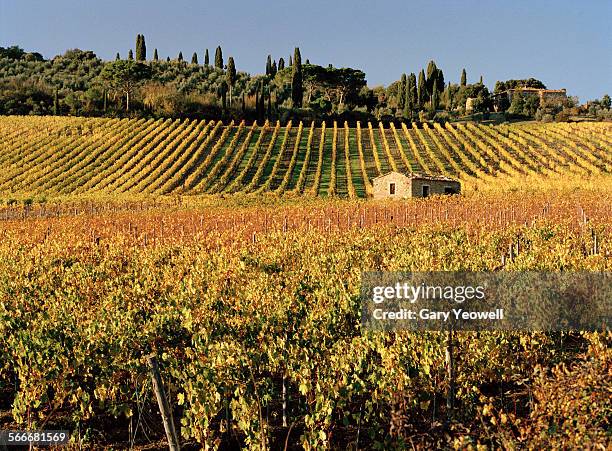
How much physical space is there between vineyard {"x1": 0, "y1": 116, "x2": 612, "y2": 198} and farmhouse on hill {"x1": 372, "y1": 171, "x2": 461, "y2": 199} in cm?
219

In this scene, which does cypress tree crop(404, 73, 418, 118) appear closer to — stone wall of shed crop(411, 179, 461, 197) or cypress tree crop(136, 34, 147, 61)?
stone wall of shed crop(411, 179, 461, 197)

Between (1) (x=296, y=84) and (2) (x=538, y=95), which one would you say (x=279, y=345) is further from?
(2) (x=538, y=95)

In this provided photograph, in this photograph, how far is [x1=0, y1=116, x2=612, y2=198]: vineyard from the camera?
5619 centimetres

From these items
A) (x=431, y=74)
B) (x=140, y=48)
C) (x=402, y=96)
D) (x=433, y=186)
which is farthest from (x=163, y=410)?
(x=140, y=48)

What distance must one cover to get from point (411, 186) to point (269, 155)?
883 inches

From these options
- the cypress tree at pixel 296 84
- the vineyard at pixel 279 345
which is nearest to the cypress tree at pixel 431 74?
the cypress tree at pixel 296 84

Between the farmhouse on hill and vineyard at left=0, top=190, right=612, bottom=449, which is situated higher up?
the farmhouse on hill

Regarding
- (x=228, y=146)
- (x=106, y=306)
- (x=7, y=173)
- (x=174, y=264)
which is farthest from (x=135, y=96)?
(x=106, y=306)

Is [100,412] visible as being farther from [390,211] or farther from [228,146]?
[228,146]

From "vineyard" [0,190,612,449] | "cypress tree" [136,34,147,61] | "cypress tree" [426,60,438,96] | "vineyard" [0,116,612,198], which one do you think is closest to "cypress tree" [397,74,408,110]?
"cypress tree" [426,60,438,96]

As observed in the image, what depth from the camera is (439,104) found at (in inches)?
4360

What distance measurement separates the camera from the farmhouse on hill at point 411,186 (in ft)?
163

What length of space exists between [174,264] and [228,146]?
174 ft

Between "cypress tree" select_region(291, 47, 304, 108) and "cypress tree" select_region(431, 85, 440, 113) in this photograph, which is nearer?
"cypress tree" select_region(291, 47, 304, 108)
